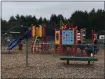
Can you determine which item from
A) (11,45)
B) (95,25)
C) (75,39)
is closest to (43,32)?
(11,45)

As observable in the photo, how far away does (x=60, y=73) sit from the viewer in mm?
9734

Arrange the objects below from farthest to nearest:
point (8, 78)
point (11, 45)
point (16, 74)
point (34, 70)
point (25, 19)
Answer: point (25, 19) < point (11, 45) < point (34, 70) < point (16, 74) < point (8, 78)

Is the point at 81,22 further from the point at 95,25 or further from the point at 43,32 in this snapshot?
the point at 43,32

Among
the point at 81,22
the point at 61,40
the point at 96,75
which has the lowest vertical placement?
the point at 96,75

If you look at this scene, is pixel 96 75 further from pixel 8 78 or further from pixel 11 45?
pixel 11 45

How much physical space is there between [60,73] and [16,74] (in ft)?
4.63

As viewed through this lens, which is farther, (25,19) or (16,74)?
(25,19)

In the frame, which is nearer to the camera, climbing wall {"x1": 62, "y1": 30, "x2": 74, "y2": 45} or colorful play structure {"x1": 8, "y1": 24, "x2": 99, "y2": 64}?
colorful play structure {"x1": 8, "y1": 24, "x2": 99, "y2": 64}

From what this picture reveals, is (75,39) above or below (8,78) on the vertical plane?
above

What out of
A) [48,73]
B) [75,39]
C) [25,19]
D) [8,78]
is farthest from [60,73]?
[25,19]

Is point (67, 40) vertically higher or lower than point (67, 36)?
lower

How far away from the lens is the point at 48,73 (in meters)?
9.65

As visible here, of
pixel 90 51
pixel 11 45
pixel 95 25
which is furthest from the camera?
pixel 95 25

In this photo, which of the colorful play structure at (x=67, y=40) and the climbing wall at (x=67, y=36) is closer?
the colorful play structure at (x=67, y=40)
